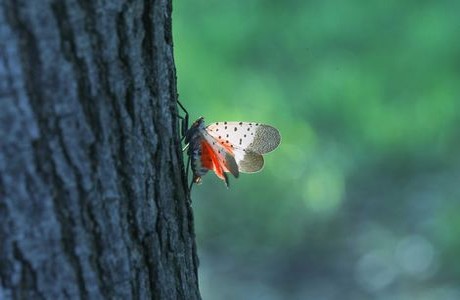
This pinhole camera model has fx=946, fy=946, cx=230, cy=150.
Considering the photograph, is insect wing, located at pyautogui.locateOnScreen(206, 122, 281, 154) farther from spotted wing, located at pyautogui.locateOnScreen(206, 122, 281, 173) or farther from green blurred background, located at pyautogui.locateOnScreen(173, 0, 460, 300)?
green blurred background, located at pyautogui.locateOnScreen(173, 0, 460, 300)

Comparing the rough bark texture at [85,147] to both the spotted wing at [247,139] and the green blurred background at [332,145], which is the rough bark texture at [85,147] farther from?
the green blurred background at [332,145]

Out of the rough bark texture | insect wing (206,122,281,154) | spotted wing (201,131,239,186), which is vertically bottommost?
the rough bark texture

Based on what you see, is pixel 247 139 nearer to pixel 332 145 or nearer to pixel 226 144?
pixel 226 144

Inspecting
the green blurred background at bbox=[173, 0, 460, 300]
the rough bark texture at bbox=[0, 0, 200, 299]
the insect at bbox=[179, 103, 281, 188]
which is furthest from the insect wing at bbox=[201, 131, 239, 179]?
the green blurred background at bbox=[173, 0, 460, 300]

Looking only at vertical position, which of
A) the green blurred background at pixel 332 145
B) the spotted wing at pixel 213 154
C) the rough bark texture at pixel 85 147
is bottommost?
the rough bark texture at pixel 85 147

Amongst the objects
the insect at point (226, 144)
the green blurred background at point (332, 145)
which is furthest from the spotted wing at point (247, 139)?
the green blurred background at point (332, 145)

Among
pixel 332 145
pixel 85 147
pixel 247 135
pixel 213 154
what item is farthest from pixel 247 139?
pixel 332 145

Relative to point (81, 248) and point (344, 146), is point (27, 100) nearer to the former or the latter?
point (81, 248)
